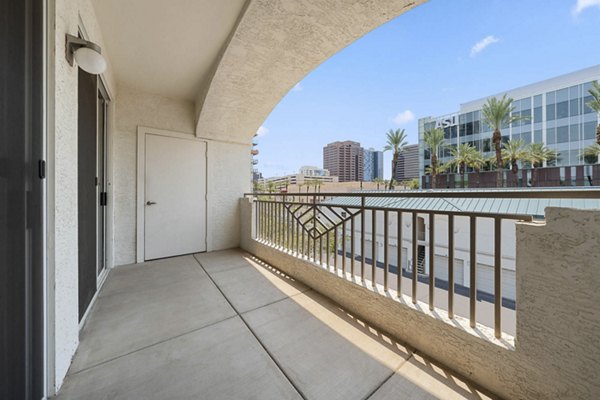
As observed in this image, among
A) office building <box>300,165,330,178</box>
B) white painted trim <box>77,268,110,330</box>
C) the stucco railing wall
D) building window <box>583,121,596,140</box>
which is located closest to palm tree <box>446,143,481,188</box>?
building window <box>583,121,596,140</box>

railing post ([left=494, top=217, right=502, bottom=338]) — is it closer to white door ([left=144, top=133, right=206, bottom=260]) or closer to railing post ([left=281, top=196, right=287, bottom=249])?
railing post ([left=281, top=196, right=287, bottom=249])

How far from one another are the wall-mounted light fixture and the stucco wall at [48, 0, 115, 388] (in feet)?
0.16

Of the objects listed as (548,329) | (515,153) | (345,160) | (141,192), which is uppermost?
(345,160)

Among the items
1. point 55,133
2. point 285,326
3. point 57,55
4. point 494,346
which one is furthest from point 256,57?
point 494,346

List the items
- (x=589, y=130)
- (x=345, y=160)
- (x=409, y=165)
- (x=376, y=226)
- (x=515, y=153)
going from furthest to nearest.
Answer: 1. (x=345, y=160)
2. (x=409, y=165)
3. (x=515, y=153)
4. (x=589, y=130)
5. (x=376, y=226)

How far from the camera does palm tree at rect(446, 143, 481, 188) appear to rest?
18.9m

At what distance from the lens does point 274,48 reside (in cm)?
248

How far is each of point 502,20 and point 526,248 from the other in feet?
35.7

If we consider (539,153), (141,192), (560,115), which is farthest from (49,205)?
(560,115)

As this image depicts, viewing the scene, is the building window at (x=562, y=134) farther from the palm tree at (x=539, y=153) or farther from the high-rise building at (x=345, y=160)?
the high-rise building at (x=345, y=160)

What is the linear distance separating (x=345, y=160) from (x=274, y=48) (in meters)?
38.5

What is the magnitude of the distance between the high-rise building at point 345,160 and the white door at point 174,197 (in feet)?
119

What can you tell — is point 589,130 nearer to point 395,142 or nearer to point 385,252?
point 395,142

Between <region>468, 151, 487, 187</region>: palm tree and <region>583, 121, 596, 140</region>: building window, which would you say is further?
<region>468, 151, 487, 187</region>: palm tree
